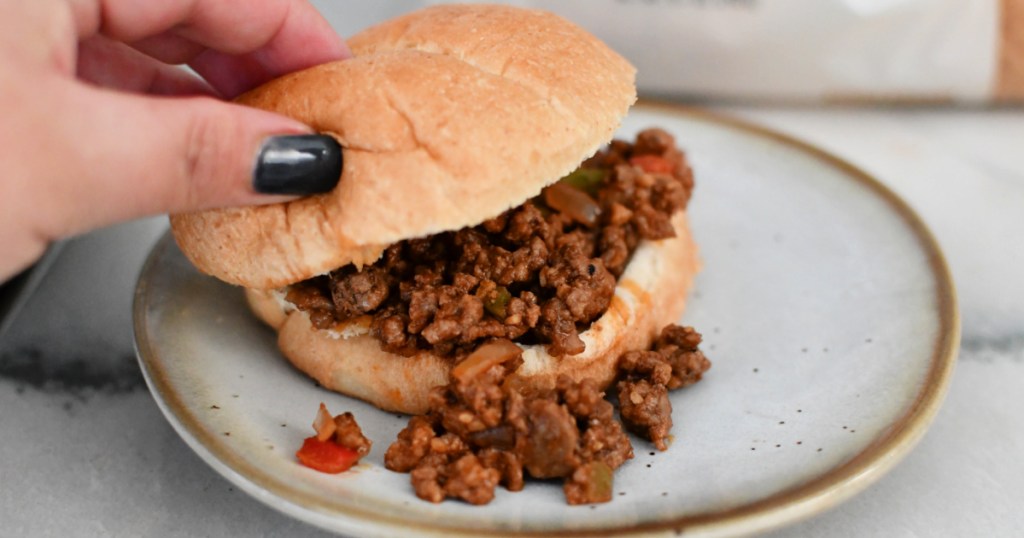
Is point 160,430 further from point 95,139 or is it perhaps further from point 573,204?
point 573,204

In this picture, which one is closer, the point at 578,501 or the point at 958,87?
the point at 578,501

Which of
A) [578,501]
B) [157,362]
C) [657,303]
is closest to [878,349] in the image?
[657,303]

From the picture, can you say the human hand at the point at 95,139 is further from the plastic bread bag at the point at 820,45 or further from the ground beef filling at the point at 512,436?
the plastic bread bag at the point at 820,45

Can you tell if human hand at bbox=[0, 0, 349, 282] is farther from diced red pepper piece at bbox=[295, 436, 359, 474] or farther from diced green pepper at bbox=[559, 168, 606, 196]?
diced green pepper at bbox=[559, 168, 606, 196]

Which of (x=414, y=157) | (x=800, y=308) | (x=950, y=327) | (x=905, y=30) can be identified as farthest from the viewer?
(x=905, y=30)

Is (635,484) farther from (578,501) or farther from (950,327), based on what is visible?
(950,327)

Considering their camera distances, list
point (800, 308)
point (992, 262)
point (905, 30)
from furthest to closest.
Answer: point (905, 30), point (992, 262), point (800, 308)

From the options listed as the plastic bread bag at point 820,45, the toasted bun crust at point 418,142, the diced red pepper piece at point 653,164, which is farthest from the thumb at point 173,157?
the plastic bread bag at point 820,45
